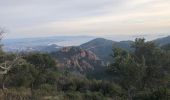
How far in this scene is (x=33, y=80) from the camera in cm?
4138

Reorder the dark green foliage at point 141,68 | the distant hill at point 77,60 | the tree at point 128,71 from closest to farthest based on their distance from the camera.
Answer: the tree at point 128,71 < the dark green foliage at point 141,68 < the distant hill at point 77,60

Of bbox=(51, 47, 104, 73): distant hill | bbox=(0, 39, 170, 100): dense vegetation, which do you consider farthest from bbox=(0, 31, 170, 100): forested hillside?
bbox=(51, 47, 104, 73): distant hill

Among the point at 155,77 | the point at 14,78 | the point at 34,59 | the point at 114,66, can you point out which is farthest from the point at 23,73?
the point at 155,77

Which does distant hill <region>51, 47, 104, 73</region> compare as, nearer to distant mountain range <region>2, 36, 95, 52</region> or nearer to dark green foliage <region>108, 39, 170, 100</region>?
distant mountain range <region>2, 36, 95, 52</region>

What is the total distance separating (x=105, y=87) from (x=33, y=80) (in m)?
7.99

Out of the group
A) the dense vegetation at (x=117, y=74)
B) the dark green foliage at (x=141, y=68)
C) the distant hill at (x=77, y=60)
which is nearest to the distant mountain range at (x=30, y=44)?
the dense vegetation at (x=117, y=74)

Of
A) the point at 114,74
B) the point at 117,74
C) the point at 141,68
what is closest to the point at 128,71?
the point at 141,68

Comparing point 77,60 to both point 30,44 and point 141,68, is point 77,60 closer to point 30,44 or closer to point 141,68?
point 30,44

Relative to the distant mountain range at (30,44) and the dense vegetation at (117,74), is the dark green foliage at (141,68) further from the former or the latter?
the distant mountain range at (30,44)

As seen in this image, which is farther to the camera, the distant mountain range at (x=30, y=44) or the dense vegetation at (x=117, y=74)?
the dense vegetation at (x=117, y=74)

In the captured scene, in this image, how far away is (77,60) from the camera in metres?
101

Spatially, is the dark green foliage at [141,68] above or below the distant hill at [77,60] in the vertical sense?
above

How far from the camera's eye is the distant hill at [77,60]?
9519 cm

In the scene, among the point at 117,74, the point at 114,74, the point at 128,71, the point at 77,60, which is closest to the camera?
the point at 128,71
